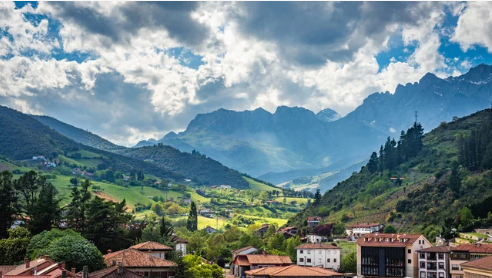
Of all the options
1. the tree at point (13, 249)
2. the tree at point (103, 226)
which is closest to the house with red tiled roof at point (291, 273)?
the tree at point (103, 226)

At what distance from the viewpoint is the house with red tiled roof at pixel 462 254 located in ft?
283

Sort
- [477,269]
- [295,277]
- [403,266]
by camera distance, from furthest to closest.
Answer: [403,266], [295,277], [477,269]

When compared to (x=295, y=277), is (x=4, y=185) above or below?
above

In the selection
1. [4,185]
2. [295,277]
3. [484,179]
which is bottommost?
[295,277]

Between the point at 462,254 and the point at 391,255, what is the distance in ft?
51.7

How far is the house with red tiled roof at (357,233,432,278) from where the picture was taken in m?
101

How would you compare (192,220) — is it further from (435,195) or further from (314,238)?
(435,195)

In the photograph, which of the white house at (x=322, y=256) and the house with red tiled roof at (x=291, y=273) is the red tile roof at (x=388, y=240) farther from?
the house with red tiled roof at (x=291, y=273)

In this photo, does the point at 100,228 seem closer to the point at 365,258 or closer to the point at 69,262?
the point at 69,262

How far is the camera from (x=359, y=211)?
176m

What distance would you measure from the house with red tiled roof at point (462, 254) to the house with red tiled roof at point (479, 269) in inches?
1753

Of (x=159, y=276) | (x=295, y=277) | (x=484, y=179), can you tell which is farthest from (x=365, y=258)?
(x=484, y=179)

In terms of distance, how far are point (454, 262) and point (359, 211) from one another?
85569mm

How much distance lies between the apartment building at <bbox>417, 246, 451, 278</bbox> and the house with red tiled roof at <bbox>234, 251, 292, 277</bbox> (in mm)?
23611
